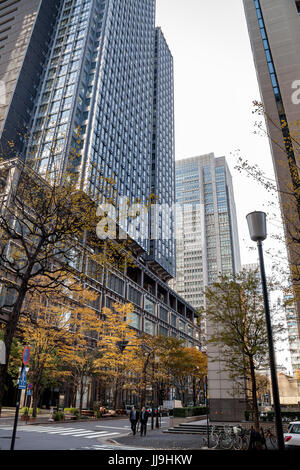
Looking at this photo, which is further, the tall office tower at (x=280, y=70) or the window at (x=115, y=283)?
the window at (x=115, y=283)

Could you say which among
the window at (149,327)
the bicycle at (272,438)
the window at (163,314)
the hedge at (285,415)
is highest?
the window at (163,314)

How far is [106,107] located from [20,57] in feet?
77.5

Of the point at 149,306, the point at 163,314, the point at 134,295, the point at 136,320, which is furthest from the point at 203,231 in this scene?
the point at 136,320

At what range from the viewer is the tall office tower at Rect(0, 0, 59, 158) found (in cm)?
6812

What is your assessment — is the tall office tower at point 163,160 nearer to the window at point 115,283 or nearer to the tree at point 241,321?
the window at point 115,283

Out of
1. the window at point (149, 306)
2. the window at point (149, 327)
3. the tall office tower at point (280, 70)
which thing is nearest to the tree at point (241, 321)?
the tall office tower at point (280, 70)

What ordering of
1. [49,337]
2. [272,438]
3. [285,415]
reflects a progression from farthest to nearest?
[49,337]
[285,415]
[272,438]

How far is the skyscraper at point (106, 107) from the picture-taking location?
63.8m

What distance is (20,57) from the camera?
243 feet

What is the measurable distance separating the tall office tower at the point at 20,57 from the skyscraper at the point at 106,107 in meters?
1.04

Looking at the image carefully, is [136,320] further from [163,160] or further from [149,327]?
[163,160]
